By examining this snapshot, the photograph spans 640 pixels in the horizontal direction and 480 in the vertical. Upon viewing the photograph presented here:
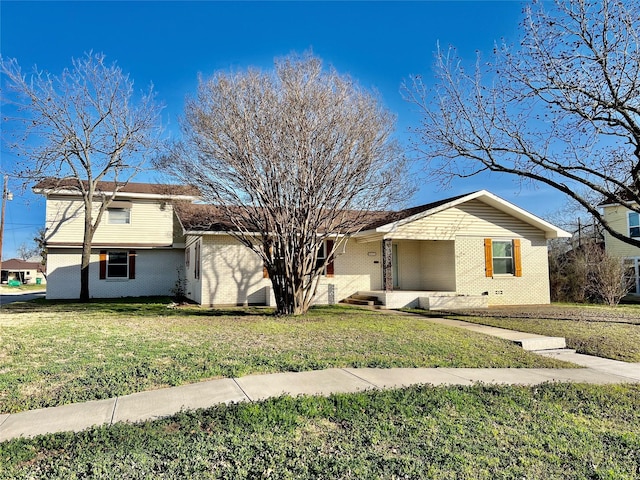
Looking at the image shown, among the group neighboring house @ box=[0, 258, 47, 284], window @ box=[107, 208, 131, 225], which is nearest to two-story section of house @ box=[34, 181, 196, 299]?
window @ box=[107, 208, 131, 225]

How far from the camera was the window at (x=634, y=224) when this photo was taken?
2436 cm

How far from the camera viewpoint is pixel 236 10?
36.4 feet

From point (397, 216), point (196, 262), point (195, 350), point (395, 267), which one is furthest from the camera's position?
point (395, 267)

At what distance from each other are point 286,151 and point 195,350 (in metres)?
6.08

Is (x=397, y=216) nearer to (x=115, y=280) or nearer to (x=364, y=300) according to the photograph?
(x=364, y=300)

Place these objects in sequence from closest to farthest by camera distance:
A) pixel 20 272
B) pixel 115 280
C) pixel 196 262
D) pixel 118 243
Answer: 1. pixel 196 262
2. pixel 118 243
3. pixel 115 280
4. pixel 20 272

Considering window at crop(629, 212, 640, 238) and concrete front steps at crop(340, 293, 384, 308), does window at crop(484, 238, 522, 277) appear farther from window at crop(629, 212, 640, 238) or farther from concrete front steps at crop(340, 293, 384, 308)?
window at crop(629, 212, 640, 238)

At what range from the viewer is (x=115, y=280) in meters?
22.5

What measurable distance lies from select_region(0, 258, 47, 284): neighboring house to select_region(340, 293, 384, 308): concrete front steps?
53.8 m

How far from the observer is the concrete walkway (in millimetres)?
4480

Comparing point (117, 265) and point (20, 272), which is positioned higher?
point (117, 265)

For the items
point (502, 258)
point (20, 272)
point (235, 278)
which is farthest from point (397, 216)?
point (20, 272)

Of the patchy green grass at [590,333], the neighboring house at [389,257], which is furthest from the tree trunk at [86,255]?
the patchy green grass at [590,333]

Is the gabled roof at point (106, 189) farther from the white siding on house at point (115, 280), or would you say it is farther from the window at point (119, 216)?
the white siding on house at point (115, 280)
